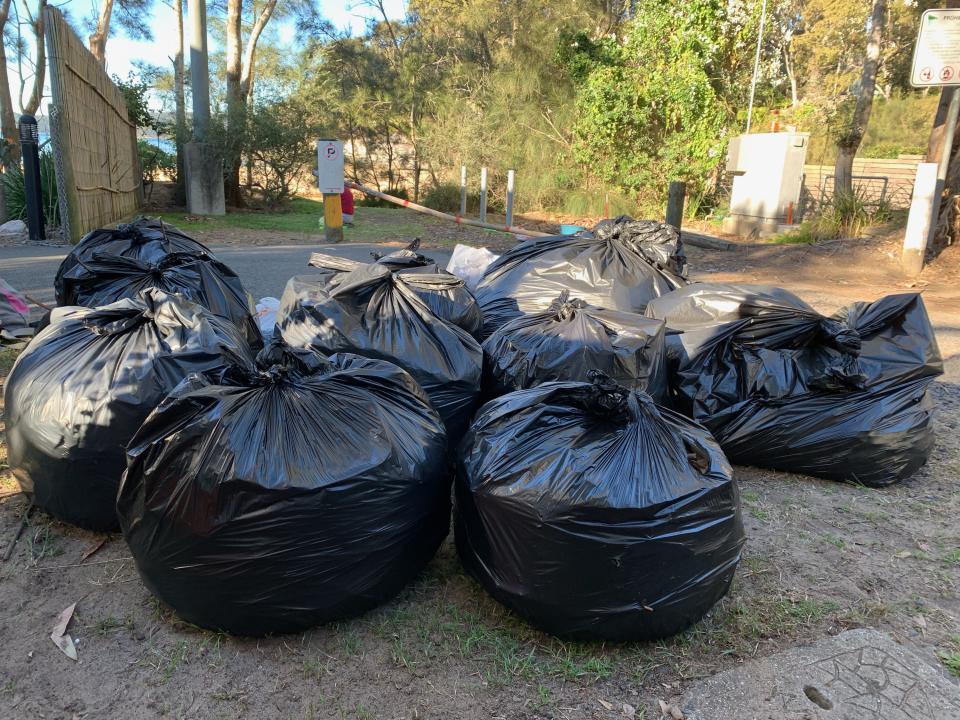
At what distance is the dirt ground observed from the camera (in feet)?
5.63

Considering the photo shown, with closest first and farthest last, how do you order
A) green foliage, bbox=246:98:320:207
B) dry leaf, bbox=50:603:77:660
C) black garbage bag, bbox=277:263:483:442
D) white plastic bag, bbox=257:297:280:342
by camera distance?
dry leaf, bbox=50:603:77:660, black garbage bag, bbox=277:263:483:442, white plastic bag, bbox=257:297:280:342, green foliage, bbox=246:98:320:207

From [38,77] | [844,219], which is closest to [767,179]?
[844,219]

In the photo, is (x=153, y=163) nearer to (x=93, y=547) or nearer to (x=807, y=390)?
(x=93, y=547)

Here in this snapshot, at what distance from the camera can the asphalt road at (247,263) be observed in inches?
238

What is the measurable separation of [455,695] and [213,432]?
2.89 ft

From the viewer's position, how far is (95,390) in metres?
2.20

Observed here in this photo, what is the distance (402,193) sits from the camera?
1995 centimetres

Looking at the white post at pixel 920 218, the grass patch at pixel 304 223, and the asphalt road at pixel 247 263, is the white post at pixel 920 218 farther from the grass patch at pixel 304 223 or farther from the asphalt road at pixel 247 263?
the grass patch at pixel 304 223

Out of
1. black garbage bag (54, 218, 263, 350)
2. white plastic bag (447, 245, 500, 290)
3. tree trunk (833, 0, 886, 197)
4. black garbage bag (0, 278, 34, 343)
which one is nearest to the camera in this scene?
black garbage bag (54, 218, 263, 350)

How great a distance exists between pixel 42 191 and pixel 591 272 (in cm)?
877

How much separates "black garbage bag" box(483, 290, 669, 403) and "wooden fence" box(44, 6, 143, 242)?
7.22m

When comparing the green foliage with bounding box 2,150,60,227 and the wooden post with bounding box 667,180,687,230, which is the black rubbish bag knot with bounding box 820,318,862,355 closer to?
the wooden post with bounding box 667,180,687,230

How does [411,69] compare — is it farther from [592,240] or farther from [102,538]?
[102,538]

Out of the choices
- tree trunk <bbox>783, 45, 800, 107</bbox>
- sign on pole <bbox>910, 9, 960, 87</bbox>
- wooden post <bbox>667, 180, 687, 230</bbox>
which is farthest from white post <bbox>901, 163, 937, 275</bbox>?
tree trunk <bbox>783, 45, 800, 107</bbox>
